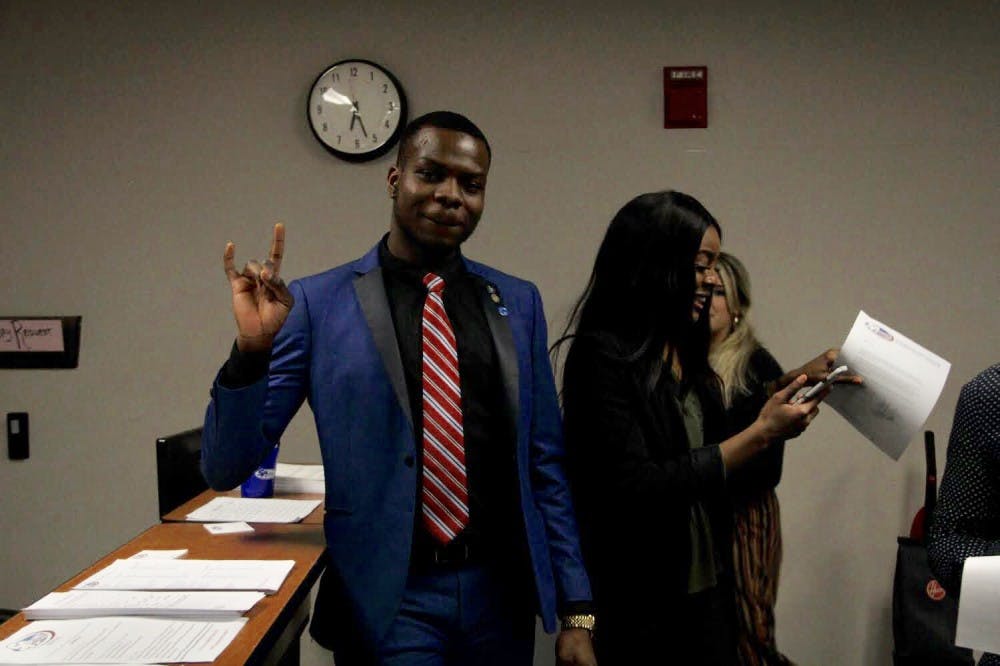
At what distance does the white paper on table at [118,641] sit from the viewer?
885mm

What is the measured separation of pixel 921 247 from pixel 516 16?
66.3 inches

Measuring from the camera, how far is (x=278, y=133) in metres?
2.77

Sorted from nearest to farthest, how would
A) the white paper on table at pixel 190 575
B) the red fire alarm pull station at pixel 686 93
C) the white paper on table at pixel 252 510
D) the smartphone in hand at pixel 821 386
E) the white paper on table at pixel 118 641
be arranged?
1. the white paper on table at pixel 118 641
2. the white paper on table at pixel 190 575
3. the smartphone in hand at pixel 821 386
4. the white paper on table at pixel 252 510
5. the red fire alarm pull station at pixel 686 93

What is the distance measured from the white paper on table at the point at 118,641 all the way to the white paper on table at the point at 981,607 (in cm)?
100

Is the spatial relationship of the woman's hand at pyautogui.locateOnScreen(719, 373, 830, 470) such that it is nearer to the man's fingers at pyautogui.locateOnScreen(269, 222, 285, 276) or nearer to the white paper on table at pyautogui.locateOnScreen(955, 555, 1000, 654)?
the white paper on table at pyautogui.locateOnScreen(955, 555, 1000, 654)

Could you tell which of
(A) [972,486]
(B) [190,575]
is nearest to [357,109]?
(B) [190,575]

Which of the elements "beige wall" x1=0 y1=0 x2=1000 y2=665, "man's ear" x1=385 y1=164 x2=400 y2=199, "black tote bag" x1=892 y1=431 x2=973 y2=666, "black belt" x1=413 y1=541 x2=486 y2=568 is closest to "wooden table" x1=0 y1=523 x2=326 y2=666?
"black belt" x1=413 y1=541 x2=486 y2=568

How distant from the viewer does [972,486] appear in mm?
1175

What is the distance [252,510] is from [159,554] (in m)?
0.38

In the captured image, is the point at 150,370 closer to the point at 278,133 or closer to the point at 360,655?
the point at 278,133

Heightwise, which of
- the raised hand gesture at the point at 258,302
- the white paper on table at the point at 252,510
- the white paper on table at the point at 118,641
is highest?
the raised hand gesture at the point at 258,302

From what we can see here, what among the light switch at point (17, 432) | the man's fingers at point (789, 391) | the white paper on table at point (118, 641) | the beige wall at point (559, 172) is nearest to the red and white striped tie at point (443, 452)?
the white paper on table at point (118, 641)

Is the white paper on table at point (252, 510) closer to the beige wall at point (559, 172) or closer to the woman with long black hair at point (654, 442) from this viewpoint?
the woman with long black hair at point (654, 442)

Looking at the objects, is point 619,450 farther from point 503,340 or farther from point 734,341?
point 734,341
